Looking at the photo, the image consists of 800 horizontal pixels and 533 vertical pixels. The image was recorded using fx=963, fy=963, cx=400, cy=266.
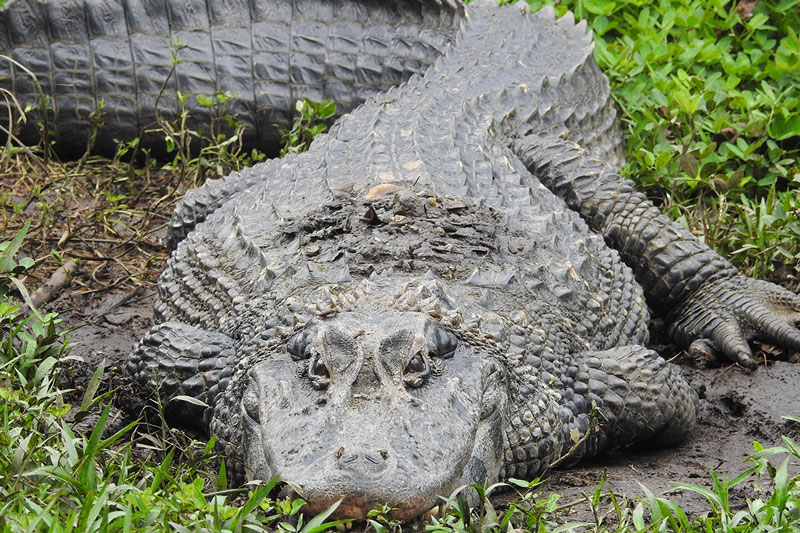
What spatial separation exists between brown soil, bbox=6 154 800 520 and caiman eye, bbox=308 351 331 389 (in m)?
0.77

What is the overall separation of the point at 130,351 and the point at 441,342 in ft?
5.92

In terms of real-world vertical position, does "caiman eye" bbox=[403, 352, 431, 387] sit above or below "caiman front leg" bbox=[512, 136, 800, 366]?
above

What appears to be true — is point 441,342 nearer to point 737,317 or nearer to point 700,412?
point 700,412

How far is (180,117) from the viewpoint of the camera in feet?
19.3

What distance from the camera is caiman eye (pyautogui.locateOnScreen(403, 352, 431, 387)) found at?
9.17ft

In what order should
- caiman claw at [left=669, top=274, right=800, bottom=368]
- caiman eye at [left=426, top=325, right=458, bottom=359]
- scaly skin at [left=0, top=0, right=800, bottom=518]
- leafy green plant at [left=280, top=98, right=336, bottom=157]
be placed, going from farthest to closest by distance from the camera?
1. leafy green plant at [left=280, top=98, right=336, bottom=157]
2. caiman claw at [left=669, top=274, right=800, bottom=368]
3. caiman eye at [left=426, top=325, right=458, bottom=359]
4. scaly skin at [left=0, top=0, right=800, bottom=518]

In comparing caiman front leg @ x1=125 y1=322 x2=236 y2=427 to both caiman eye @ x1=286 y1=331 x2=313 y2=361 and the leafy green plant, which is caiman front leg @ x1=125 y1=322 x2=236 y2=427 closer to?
caiman eye @ x1=286 y1=331 x2=313 y2=361

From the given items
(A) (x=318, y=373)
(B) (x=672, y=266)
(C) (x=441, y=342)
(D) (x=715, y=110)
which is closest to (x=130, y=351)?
(A) (x=318, y=373)

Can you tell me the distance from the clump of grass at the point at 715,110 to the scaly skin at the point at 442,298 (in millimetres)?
404

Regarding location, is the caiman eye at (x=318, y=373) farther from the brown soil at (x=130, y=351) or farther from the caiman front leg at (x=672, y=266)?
the caiman front leg at (x=672, y=266)

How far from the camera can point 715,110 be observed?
19.0 feet

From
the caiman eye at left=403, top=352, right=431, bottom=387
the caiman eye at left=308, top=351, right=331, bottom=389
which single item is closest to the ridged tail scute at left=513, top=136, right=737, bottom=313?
the caiman eye at left=403, top=352, right=431, bottom=387

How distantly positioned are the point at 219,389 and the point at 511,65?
9.53 feet

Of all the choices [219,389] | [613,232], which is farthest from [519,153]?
[219,389]
